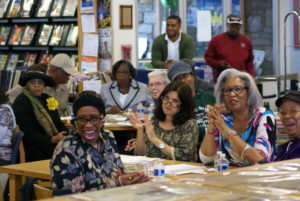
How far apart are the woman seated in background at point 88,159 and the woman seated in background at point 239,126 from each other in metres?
0.84

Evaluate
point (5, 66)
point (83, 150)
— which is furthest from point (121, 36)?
point (83, 150)

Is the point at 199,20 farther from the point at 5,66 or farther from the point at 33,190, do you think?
the point at 33,190

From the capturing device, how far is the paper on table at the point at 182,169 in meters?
3.77

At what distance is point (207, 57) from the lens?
30.7 ft

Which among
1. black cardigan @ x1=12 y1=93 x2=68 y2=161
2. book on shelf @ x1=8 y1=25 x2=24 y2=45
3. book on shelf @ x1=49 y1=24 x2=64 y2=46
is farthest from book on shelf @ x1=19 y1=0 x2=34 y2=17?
black cardigan @ x1=12 y1=93 x2=68 y2=161

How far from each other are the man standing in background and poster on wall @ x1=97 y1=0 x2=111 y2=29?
866 millimetres

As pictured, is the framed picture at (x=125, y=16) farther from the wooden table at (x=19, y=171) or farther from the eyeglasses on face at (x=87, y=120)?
the eyeglasses on face at (x=87, y=120)

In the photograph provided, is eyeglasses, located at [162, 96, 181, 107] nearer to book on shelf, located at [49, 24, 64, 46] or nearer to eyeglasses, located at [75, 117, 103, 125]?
eyeglasses, located at [75, 117, 103, 125]

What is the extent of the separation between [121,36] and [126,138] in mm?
3015

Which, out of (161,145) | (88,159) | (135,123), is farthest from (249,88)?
(88,159)

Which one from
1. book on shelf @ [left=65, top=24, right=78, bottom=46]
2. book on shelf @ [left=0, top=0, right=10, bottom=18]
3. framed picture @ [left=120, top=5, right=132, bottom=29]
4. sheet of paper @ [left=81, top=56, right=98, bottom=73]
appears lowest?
sheet of paper @ [left=81, top=56, right=98, bottom=73]

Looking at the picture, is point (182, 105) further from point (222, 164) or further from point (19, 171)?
point (19, 171)

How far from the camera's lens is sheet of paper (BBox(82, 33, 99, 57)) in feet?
30.1

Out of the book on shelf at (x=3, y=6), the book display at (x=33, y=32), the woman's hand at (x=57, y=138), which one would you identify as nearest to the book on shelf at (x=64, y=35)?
the book display at (x=33, y=32)
